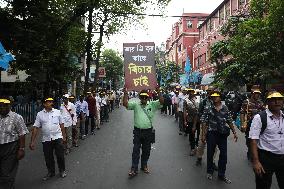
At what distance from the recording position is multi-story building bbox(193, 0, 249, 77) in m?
44.6

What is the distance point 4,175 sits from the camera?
6.78 m

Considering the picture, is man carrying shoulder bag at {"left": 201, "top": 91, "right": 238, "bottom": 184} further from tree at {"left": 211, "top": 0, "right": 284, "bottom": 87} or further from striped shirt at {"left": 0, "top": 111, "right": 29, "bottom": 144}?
tree at {"left": 211, "top": 0, "right": 284, "bottom": 87}

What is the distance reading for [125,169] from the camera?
920 cm

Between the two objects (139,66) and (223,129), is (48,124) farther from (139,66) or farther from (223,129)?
(223,129)

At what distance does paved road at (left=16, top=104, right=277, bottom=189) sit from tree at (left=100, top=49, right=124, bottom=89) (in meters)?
59.8

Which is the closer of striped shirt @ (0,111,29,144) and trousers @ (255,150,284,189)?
trousers @ (255,150,284,189)

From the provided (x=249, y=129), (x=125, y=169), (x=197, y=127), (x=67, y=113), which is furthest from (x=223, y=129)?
(x=67, y=113)

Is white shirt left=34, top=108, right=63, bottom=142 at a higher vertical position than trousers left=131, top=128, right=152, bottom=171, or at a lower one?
higher

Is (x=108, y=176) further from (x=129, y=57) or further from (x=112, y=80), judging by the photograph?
(x=112, y=80)

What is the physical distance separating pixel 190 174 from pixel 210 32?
160ft

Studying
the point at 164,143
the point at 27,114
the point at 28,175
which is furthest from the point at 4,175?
the point at 27,114

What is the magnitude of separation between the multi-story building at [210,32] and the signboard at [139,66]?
31.0 meters

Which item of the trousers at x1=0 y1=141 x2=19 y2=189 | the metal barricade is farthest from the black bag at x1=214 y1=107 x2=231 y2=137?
the metal barricade

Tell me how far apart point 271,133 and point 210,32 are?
169ft
